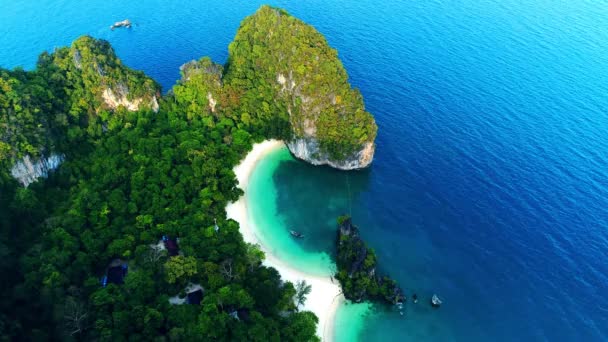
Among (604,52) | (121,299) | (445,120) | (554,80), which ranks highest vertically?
(604,52)

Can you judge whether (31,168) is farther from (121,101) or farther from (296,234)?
(296,234)

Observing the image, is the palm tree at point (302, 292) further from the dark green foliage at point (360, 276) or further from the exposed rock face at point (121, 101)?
the exposed rock face at point (121, 101)

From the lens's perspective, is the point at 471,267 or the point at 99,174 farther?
the point at 99,174

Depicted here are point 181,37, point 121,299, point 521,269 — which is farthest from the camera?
point 181,37

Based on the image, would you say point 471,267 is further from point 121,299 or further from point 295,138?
point 121,299

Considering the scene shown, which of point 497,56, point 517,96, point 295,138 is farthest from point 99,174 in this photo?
point 497,56

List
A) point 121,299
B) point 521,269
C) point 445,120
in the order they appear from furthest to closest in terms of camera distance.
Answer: point 445,120, point 521,269, point 121,299

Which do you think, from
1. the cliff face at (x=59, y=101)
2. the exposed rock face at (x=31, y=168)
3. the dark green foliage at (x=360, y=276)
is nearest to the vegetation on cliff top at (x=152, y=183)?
the cliff face at (x=59, y=101)
